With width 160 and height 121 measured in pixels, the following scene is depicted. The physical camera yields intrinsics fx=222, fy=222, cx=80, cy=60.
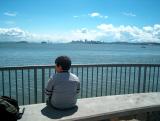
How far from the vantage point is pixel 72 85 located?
3814mm

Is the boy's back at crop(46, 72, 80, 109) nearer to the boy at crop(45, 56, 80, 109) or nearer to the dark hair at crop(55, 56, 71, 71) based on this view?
the boy at crop(45, 56, 80, 109)

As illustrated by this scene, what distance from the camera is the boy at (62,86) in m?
3.73

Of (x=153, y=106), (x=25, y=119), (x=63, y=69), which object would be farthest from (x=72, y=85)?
(x=153, y=106)

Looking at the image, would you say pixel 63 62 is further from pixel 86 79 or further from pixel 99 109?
pixel 86 79

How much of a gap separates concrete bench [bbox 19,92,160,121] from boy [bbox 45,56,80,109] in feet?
0.49

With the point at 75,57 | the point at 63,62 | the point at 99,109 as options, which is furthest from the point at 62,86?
the point at 75,57

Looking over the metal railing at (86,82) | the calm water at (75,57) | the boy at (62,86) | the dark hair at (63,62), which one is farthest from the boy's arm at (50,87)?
the calm water at (75,57)

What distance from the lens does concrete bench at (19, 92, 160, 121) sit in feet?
11.6

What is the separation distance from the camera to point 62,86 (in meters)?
3.74

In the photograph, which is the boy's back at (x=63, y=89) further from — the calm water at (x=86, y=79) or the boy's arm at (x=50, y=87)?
the calm water at (x=86, y=79)

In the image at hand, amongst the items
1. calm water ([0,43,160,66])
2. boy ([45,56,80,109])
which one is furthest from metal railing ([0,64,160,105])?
calm water ([0,43,160,66])

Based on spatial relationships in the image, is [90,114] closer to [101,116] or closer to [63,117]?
[101,116]

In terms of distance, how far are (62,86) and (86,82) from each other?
1072 cm

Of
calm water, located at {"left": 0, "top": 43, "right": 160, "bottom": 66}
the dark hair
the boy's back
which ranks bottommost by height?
calm water, located at {"left": 0, "top": 43, "right": 160, "bottom": 66}
